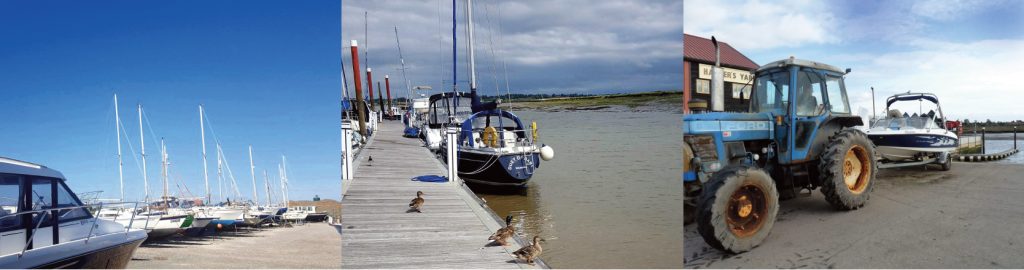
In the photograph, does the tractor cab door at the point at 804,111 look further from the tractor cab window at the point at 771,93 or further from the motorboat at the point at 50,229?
the motorboat at the point at 50,229

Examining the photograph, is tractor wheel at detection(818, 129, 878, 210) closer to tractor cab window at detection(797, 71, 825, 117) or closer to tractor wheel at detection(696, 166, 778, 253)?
tractor cab window at detection(797, 71, 825, 117)

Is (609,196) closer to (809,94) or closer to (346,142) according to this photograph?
(809,94)

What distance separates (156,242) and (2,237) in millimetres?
743

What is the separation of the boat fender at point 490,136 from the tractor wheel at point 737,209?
18.3ft

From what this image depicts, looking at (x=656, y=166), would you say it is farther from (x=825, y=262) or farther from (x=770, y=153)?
(x=825, y=262)

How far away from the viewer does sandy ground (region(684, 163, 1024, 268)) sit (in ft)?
8.36

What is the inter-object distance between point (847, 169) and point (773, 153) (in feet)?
2.18

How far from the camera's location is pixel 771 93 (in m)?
3.18

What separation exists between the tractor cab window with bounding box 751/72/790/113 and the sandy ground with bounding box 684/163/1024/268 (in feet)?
2.00

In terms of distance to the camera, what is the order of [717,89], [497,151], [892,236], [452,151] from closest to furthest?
[717,89] < [892,236] < [452,151] < [497,151]

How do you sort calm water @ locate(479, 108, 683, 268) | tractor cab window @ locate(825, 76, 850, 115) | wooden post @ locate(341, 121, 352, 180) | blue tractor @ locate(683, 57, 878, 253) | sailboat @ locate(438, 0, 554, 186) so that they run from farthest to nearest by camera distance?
sailboat @ locate(438, 0, 554, 186), tractor cab window @ locate(825, 76, 850, 115), calm water @ locate(479, 108, 683, 268), wooden post @ locate(341, 121, 352, 180), blue tractor @ locate(683, 57, 878, 253)

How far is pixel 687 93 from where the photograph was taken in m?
2.65

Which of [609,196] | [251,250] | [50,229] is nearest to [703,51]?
[251,250]

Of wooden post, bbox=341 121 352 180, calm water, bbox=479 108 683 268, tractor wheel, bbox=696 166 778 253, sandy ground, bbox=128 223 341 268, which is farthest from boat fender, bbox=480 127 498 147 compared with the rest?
tractor wheel, bbox=696 166 778 253
